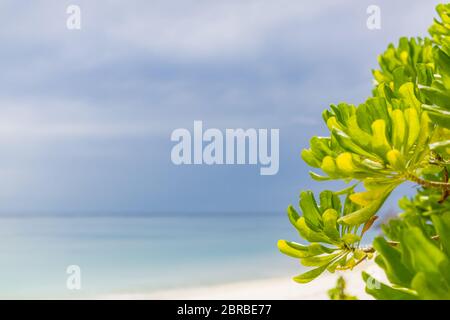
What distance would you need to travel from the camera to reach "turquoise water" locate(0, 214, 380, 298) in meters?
16.0

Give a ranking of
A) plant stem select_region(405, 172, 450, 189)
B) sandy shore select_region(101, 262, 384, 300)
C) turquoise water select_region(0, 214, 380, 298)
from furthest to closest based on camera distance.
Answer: turquoise water select_region(0, 214, 380, 298) < sandy shore select_region(101, 262, 384, 300) < plant stem select_region(405, 172, 450, 189)

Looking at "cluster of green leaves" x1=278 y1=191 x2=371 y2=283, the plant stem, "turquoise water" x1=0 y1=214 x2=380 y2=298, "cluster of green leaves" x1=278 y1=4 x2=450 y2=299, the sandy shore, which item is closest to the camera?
"cluster of green leaves" x1=278 y1=4 x2=450 y2=299

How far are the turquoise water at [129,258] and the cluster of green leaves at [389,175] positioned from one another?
14.3 meters

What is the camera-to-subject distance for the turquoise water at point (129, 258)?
16.0m

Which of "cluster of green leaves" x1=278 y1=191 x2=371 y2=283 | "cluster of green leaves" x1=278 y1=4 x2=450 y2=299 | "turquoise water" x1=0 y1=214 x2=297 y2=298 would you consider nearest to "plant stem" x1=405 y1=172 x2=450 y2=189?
"cluster of green leaves" x1=278 y1=4 x2=450 y2=299

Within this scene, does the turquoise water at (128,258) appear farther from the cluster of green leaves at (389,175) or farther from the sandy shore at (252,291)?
the cluster of green leaves at (389,175)

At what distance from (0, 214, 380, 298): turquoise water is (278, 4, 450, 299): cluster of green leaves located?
565 inches

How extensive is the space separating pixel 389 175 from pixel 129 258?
2076cm

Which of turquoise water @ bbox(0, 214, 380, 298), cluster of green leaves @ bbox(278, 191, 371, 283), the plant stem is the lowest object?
turquoise water @ bbox(0, 214, 380, 298)

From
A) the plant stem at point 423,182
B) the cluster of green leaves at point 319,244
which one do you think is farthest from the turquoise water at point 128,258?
the plant stem at point 423,182

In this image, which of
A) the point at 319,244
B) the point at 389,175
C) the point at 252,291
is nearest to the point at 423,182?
the point at 389,175

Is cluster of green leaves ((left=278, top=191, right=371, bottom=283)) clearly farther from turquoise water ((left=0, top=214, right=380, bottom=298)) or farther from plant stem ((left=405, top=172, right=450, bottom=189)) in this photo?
turquoise water ((left=0, top=214, right=380, bottom=298))
